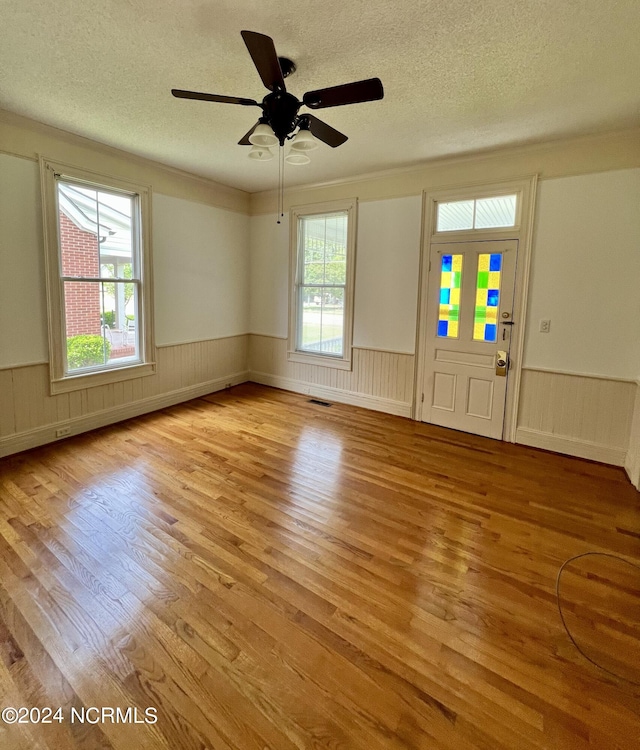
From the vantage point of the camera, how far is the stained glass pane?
3.81 meters

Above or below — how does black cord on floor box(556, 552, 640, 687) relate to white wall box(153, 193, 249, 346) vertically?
below

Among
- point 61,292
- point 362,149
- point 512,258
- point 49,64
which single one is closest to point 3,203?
point 61,292

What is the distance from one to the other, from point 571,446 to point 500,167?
2.73 metres

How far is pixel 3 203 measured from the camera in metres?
3.12

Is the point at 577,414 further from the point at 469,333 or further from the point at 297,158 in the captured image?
the point at 297,158

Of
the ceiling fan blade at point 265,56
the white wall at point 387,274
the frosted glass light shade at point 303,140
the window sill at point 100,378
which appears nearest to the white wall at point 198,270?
the window sill at point 100,378

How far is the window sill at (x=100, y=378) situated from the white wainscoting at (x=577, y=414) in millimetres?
4052

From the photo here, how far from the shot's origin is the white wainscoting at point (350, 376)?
4.56 metres

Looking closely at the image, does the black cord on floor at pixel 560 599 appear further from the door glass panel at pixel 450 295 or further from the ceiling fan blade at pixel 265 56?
the ceiling fan blade at pixel 265 56

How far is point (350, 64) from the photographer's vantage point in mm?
2350

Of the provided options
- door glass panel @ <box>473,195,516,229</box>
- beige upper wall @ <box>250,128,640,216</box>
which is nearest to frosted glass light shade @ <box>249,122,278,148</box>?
beige upper wall @ <box>250,128,640,216</box>

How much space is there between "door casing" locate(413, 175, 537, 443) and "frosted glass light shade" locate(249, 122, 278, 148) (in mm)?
2310

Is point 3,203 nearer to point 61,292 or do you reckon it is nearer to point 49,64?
point 61,292

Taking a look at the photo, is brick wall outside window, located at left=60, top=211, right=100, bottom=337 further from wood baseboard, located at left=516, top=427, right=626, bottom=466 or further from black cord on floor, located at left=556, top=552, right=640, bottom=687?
wood baseboard, located at left=516, top=427, right=626, bottom=466
